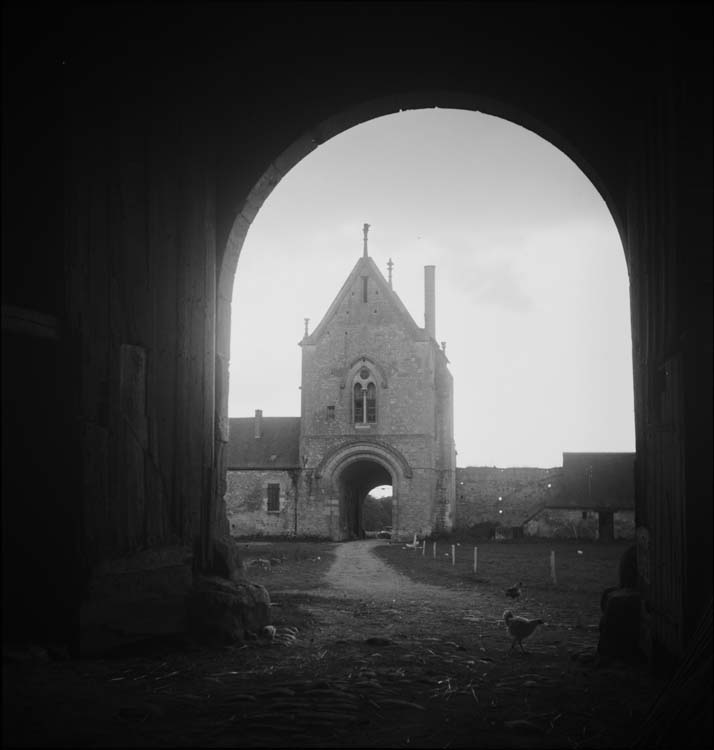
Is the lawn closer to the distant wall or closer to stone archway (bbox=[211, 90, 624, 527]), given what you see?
the distant wall

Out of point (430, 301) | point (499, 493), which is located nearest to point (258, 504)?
point (499, 493)

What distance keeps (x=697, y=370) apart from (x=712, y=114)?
5.39 feet

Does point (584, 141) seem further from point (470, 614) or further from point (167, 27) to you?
point (470, 614)

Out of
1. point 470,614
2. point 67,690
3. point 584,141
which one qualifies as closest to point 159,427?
point 67,690

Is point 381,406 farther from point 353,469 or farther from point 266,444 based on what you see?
point 266,444

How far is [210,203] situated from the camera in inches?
309

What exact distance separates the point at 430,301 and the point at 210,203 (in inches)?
1243

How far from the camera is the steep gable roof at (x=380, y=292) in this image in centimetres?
3653

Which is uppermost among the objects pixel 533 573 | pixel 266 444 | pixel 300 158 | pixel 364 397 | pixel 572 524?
pixel 300 158

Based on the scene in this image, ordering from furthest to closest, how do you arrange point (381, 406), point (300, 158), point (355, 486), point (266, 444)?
point (355, 486) → point (266, 444) → point (381, 406) → point (300, 158)

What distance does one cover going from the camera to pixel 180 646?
6.81 meters

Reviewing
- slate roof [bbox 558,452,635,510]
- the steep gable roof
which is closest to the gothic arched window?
the steep gable roof

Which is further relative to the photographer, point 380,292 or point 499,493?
point 499,493

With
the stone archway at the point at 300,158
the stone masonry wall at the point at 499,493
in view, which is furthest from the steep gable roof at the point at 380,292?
the stone archway at the point at 300,158
